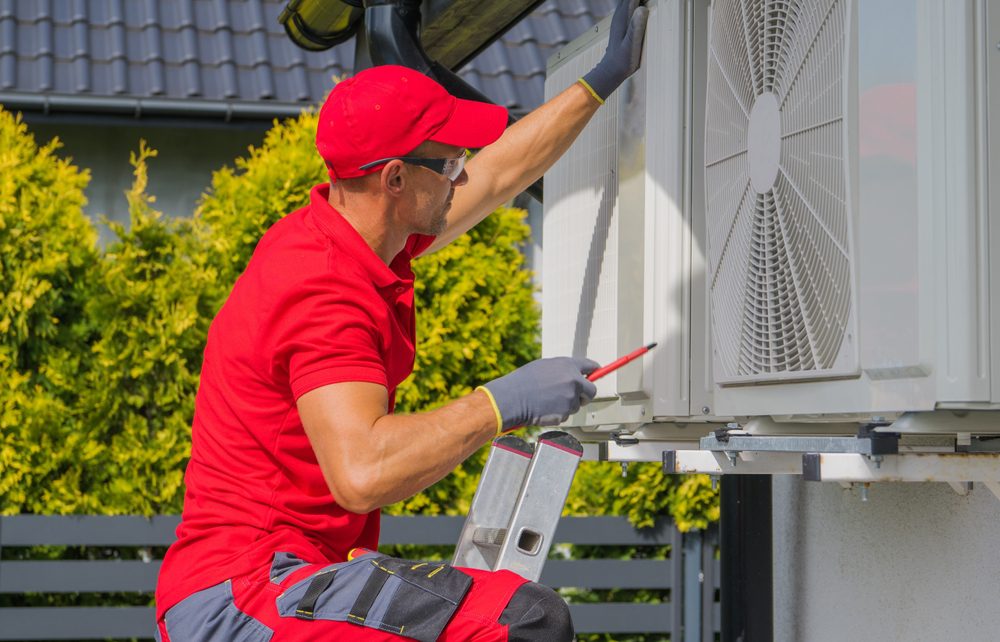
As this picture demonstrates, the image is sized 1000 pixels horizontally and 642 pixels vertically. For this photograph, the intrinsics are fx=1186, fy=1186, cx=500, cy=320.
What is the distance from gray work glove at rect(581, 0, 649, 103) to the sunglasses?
1.43 ft

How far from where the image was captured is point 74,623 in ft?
17.0

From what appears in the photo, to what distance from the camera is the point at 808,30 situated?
1.92 m

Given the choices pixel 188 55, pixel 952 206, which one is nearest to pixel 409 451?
pixel 952 206

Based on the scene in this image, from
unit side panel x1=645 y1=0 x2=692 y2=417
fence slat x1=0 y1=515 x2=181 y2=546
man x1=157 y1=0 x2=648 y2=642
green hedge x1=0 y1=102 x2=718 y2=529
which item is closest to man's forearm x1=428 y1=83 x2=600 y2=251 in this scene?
unit side panel x1=645 y1=0 x2=692 y2=417

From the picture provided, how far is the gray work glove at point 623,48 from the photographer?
8.27 ft

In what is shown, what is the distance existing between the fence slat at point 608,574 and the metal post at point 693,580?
0.09 meters

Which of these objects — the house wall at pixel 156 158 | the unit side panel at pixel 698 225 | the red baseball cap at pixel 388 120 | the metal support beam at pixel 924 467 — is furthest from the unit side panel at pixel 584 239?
the house wall at pixel 156 158

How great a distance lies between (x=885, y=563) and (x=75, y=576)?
12.2ft

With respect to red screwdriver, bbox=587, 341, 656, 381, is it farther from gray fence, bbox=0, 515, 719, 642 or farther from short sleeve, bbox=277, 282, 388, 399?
gray fence, bbox=0, 515, 719, 642

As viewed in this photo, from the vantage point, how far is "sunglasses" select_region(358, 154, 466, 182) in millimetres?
2141

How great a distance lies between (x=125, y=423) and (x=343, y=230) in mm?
3555

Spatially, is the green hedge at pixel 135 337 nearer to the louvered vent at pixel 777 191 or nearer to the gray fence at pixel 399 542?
the gray fence at pixel 399 542

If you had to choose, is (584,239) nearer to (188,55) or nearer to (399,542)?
(399,542)

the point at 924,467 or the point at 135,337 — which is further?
the point at 135,337
